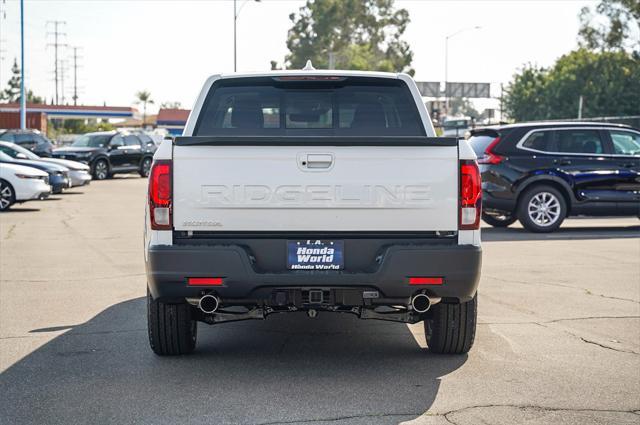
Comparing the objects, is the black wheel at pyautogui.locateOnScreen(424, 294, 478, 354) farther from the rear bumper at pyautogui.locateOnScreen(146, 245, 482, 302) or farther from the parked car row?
the parked car row

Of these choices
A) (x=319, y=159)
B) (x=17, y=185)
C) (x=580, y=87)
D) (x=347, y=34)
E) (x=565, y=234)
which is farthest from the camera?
(x=347, y=34)

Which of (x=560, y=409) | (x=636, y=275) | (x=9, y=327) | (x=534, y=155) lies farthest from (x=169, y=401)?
(x=534, y=155)

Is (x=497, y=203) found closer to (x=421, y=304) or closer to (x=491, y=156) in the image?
(x=491, y=156)

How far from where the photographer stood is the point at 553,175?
16391mm

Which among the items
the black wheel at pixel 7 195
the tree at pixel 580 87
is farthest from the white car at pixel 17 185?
the tree at pixel 580 87

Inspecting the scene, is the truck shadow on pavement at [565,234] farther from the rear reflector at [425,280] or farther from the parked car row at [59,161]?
the parked car row at [59,161]

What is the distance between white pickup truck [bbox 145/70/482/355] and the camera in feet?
19.7

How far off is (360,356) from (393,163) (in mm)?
1602

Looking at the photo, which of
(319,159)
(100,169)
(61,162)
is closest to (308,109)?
(319,159)

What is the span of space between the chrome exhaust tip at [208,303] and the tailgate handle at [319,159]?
101 centimetres

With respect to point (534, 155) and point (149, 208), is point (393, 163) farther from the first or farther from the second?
point (534, 155)

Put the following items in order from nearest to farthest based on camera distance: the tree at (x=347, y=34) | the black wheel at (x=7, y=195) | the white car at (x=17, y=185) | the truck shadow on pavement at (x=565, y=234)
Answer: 1. the truck shadow on pavement at (x=565, y=234)
2. the white car at (x=17, y=185)
3. the black wheel at (x=7, y=195)
4. the tree at (x=347, y=34)

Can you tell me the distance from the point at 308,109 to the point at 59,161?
2128 cm

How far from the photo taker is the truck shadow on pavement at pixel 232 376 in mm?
5395
